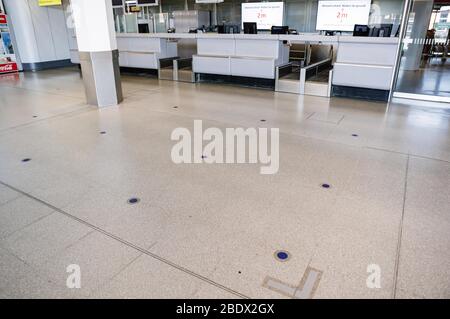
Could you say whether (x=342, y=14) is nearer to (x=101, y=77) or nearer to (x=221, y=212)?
(x=101, y=77)

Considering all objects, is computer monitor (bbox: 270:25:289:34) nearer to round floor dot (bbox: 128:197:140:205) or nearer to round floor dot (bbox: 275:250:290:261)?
round floor dot (bbox: 128:197:140:205)

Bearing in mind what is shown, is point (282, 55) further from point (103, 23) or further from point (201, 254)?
point (201, 254)

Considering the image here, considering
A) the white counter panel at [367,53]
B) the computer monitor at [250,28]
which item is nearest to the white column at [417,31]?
the white counter panel at [367,53]

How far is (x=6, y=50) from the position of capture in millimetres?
8953

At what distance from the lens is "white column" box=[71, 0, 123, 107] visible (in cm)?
498

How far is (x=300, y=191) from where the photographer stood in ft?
9.28

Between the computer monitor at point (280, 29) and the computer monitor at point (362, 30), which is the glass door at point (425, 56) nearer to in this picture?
the computer monitor at point (362, 30)

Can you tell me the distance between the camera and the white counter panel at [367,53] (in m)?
5.45

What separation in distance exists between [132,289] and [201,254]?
1.54 feet

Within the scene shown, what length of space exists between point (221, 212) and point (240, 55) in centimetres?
507
